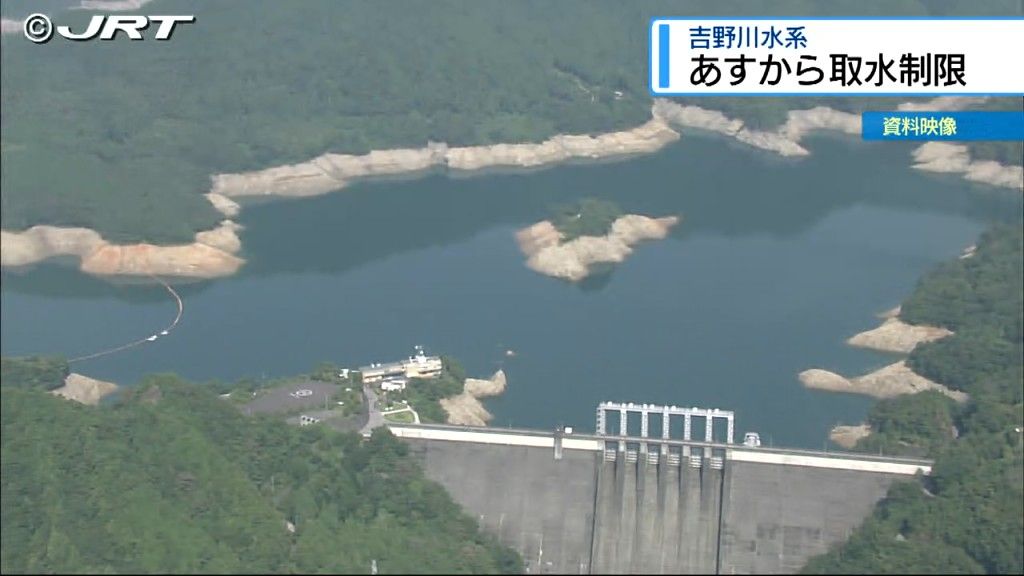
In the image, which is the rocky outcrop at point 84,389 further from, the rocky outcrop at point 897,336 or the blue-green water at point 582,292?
the rocky outcrop at point 897,336

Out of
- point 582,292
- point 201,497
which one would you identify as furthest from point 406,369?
point 201,497

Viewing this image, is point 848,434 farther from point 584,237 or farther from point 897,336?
point 584,237

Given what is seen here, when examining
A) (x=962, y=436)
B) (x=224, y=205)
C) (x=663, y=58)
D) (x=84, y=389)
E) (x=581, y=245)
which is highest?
(x=663, y=58)

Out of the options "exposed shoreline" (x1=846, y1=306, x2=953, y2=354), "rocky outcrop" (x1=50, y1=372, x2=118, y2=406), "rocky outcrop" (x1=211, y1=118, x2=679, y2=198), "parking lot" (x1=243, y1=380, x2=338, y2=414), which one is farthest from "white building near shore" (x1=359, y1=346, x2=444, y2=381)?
"rocky outcrop" (x1=211, y1=118, x2=679, y2=198)

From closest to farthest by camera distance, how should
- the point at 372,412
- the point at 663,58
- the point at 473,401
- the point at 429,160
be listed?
1. the point at 663,58
2. the point at 372,412
3. the point at 473,401
4. the point at 429,160

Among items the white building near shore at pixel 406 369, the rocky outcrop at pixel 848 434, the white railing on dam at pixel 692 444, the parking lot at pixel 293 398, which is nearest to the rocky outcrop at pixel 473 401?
the white building near shore at pixel 406 369
